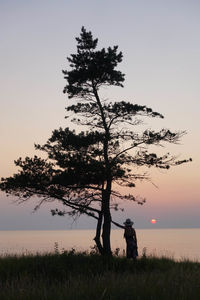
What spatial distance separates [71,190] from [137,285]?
485 inches

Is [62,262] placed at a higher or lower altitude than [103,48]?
lower

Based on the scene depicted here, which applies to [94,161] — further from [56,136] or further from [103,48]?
[103,48]

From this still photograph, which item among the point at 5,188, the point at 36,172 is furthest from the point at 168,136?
the point at 5,188

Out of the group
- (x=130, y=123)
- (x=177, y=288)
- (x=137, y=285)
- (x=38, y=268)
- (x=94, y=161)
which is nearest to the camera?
(x=177, y=288)

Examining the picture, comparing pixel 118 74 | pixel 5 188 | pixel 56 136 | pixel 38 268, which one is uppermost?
pixel 118 74

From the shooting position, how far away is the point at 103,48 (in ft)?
67.6

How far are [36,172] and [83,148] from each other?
2.60 m

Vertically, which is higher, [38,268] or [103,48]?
[103,48]

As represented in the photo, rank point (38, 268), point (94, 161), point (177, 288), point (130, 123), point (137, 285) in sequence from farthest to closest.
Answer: point (130, 123), point (94, 161), point (38, 268), point (137, 285), point (177, 288)

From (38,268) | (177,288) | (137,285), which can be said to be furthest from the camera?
(38,268)

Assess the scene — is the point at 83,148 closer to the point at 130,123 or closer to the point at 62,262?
the point at 130,123

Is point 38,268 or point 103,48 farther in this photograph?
point 103,48

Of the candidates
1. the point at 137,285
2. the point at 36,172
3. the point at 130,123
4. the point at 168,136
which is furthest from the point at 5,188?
the point at 137,285

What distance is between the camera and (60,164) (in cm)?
1880
